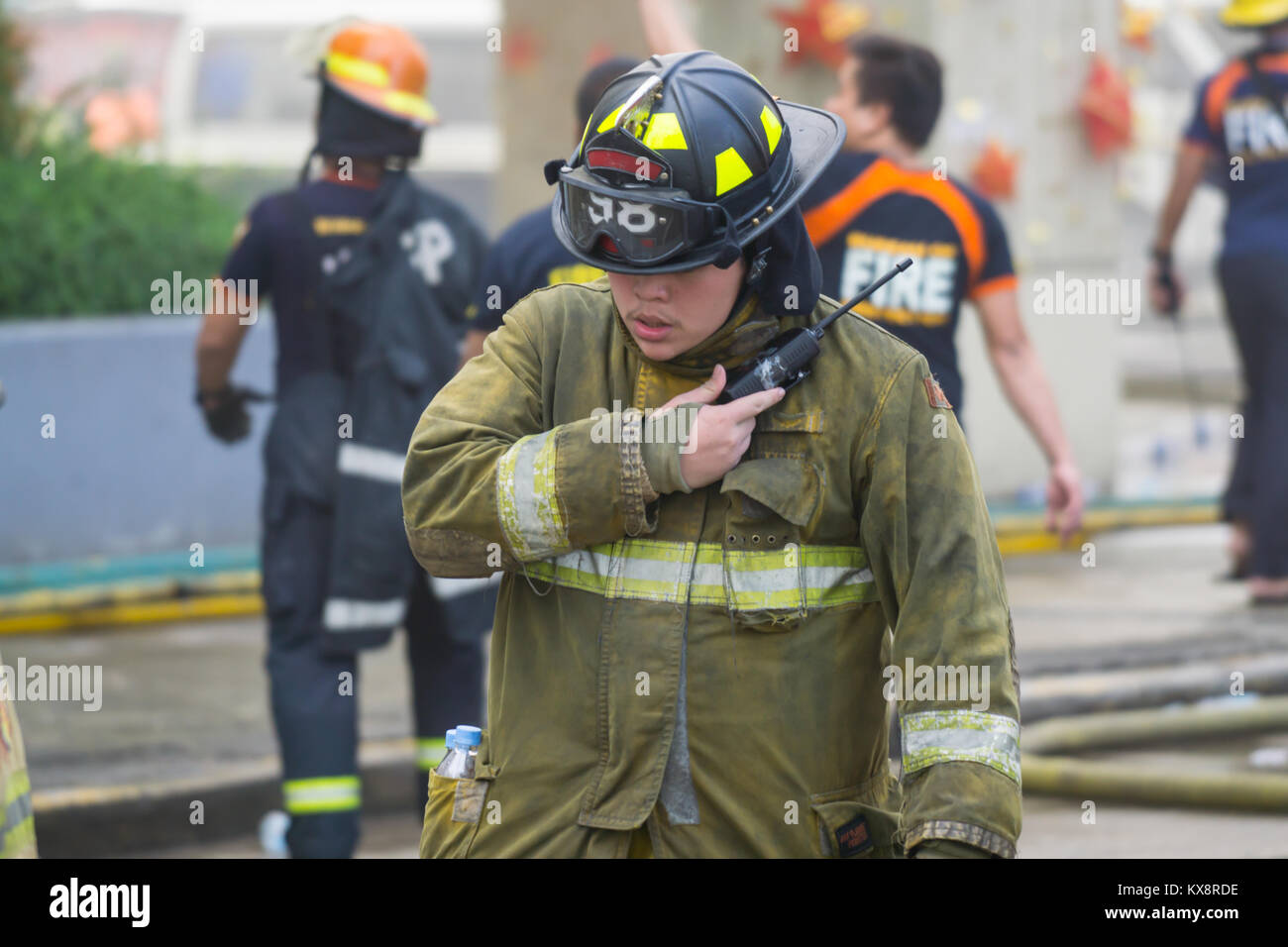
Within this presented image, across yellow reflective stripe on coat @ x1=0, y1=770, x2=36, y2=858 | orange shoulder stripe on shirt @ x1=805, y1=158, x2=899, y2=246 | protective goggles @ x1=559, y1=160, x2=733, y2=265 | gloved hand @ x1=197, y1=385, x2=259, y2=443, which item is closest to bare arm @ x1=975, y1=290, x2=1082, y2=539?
orange shoulder stripe on shirt @ x1=805, y1=158, x2=899, y2=246

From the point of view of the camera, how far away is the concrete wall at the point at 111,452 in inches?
341

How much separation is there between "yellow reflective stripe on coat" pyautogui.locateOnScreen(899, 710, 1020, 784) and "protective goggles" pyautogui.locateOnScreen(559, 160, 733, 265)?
0.71m

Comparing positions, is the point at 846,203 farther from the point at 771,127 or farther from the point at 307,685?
the point at 771,127

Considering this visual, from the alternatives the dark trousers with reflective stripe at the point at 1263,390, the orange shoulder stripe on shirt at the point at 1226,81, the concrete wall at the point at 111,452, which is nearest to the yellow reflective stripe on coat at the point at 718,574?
the dark trousers with reflective stripe at the point at 1263,390

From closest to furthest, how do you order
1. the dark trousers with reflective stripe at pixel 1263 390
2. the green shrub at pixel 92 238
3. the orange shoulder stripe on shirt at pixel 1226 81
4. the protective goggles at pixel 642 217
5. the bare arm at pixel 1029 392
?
the protective goggles at pixel 642 217, the bare arm at pixel 1029 392, the dark trousers with reflective stripe at pixel 1263 390, the orange shoulder stripe on shirt at pixel 1226 81, the green shrub at pixel 92 238

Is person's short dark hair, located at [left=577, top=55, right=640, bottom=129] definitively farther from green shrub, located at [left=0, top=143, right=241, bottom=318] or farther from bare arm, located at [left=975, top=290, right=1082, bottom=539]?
green shrub, located at [left=0, top=143, right=241, bottom=318]

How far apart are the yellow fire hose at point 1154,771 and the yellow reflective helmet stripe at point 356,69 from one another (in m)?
2.78

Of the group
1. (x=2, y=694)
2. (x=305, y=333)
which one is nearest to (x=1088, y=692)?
(x=305, y=333)

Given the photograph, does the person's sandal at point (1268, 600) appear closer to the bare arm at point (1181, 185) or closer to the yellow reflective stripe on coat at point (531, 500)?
the bare arm at point (1181, 185)

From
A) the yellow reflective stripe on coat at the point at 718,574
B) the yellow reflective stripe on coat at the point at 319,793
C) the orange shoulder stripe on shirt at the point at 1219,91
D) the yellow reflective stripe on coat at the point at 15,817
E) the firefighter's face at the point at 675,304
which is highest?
the orange shoulder stripe on shirt at the point at 1219,91

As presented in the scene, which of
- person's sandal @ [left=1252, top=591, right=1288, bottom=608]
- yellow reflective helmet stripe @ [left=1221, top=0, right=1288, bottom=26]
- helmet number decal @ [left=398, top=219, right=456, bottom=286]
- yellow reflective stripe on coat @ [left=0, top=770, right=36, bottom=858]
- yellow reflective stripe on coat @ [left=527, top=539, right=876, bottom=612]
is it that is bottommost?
person's sandal @ [left=1252, top=591, right=1288, bottom=608]

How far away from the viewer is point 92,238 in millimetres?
9516

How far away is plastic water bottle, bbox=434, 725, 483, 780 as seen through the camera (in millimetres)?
2725
